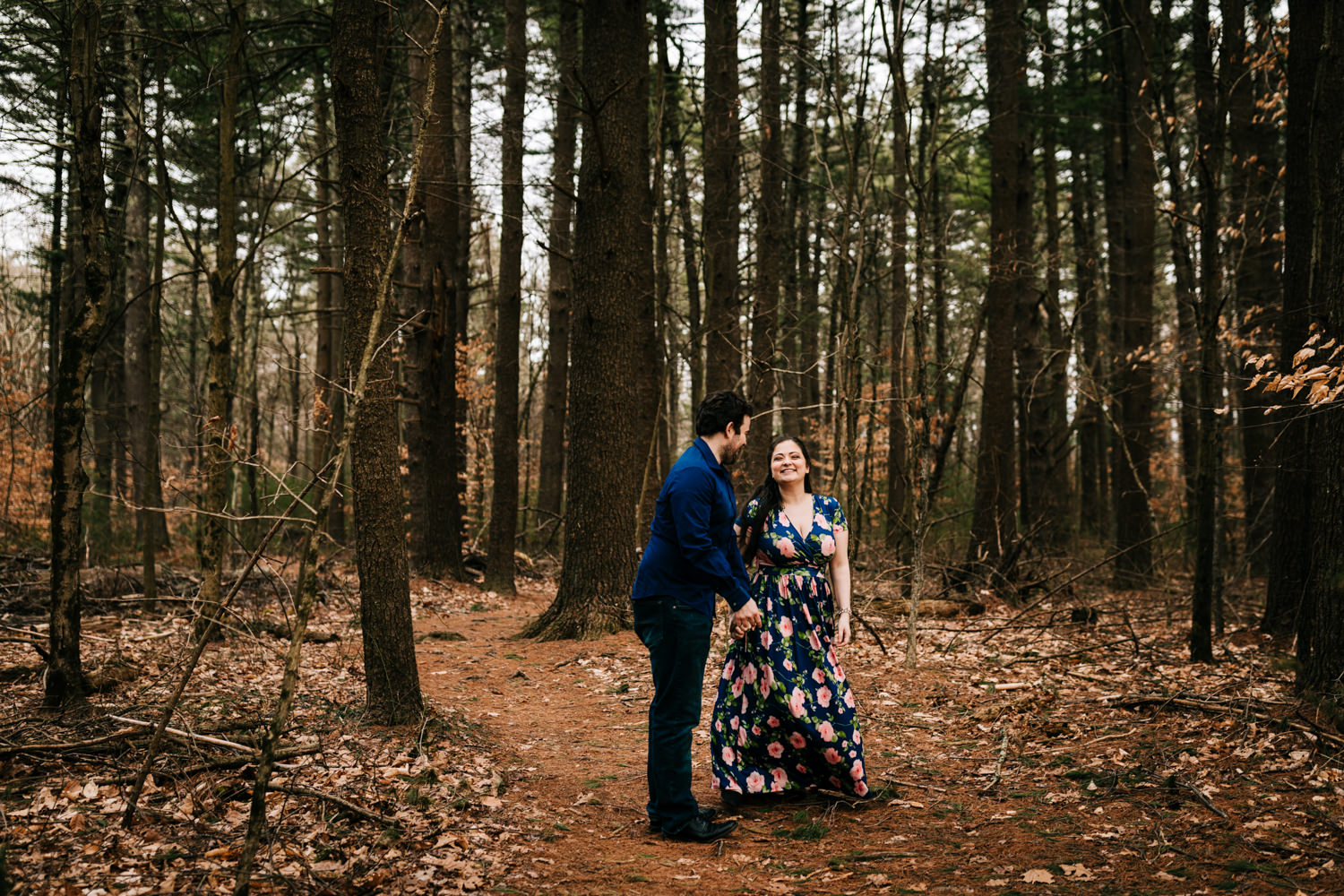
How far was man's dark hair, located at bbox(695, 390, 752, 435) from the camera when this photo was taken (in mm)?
4434

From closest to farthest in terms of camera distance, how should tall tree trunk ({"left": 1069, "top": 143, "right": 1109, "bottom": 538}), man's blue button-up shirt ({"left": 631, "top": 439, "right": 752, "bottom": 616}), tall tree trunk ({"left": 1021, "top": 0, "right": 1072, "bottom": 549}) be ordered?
man's blue button-up shirt ({"left": 631, "top": 439, "right": 752, "bottom": 616}) → tall tree trunk ({"left": 1021, "top": 0, "right": 1072, "bottom": 549}) → tall tree trunk ({"left": 1069, "top": 143, "right": 1109, "bottom": 538})

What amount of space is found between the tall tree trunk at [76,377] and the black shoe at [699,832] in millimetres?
3519

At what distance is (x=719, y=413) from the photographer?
4441 mm

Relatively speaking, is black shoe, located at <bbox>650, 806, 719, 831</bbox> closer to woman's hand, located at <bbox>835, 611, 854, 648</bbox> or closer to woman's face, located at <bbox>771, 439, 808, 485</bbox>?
woman's hand, located at <bbox>835, 611, 854, 648</bbox>

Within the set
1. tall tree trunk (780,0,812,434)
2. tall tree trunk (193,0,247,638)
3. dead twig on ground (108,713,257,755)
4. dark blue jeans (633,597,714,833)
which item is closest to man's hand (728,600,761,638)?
dark blue jeans (633,597,714,833)

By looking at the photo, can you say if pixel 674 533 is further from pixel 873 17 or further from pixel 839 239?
pixel 873 17

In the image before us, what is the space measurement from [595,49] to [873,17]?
2.82 m

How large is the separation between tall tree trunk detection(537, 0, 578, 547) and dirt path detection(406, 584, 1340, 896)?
27.4ft

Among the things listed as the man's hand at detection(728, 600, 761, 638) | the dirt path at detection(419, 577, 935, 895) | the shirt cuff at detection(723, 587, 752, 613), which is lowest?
the dirt path at detection(419, 577, 935, 895)

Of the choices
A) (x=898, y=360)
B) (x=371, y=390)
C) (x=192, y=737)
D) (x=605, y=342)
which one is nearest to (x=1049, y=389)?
(x=898, y=360)

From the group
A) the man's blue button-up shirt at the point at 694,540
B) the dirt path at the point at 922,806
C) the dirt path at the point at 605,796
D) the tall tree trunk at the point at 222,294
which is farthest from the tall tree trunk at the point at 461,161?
the man's blue button-up shirt at the point at 694,540

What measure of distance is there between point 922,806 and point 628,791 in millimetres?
1669

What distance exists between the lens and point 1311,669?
16.8ft

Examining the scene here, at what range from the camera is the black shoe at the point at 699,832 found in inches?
169
